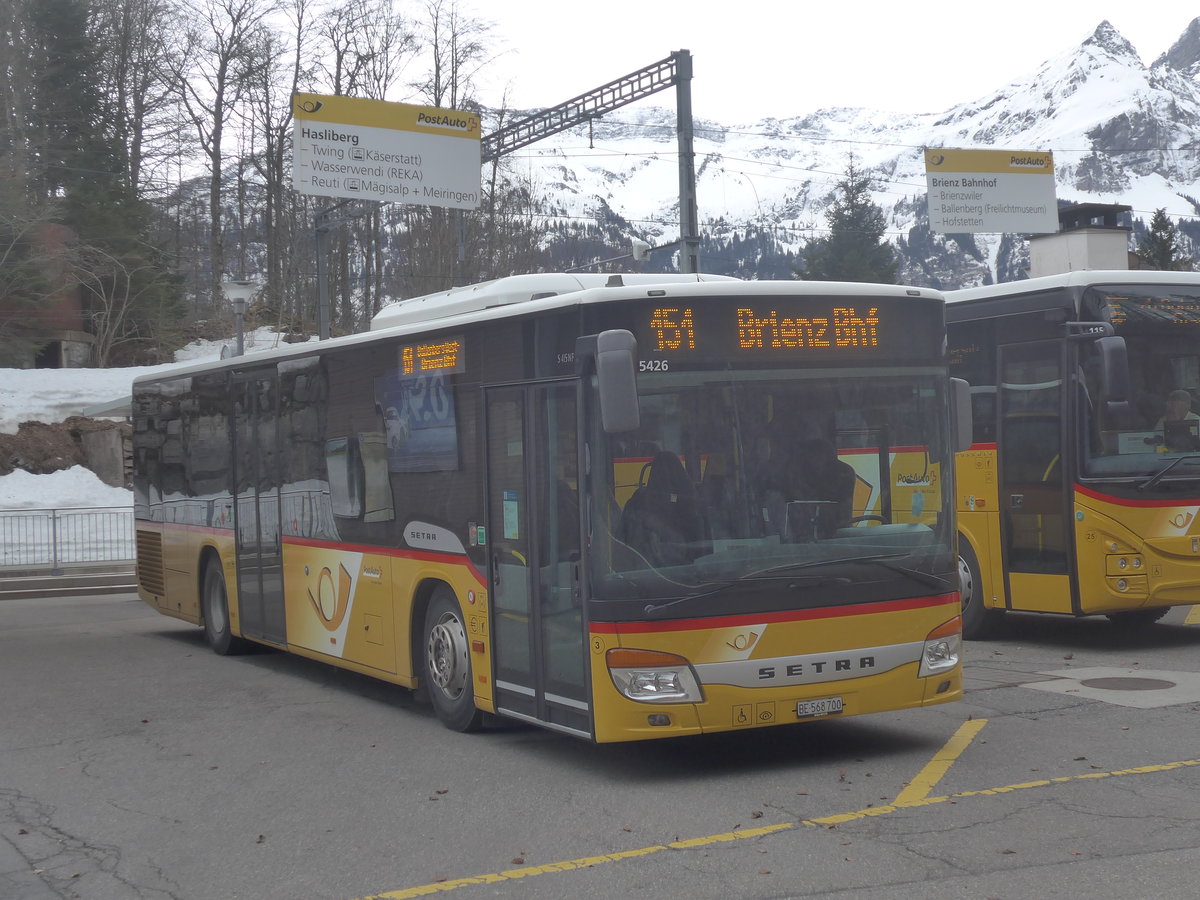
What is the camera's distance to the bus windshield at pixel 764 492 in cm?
762

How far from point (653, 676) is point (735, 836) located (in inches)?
48.5

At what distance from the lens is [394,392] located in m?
10.1

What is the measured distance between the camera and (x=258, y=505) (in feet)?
41.8

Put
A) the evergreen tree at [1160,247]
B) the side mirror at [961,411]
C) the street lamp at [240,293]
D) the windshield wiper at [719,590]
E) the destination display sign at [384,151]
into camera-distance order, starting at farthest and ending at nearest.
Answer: the evergreen tree at [1160,247] → the street lamp at [240,293] → the destination display sign at [384,151] → the side mirror at [961,411] → the windshield wiper at [719,590]

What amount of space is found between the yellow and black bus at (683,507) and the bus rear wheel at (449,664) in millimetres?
18

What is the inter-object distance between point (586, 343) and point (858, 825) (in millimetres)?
2831

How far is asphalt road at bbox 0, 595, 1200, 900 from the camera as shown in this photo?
598 centimetres

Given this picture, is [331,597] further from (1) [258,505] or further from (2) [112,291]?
(2) [112,291]

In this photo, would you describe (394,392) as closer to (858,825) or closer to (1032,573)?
(858,825)

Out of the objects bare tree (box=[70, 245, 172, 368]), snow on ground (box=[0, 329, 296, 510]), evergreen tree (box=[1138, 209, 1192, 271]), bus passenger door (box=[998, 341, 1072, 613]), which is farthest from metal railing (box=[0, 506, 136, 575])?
evergreen tree (box=[1138, 209, 1192, 271])

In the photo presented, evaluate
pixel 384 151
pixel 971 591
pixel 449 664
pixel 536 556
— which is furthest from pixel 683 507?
pixel 384 151

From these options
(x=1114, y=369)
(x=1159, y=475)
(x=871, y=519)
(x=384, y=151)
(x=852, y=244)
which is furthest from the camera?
(x=852, y=244)

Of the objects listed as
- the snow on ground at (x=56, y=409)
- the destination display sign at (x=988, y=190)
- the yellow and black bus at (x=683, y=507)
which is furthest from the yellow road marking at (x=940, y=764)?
the snow on ground at (x=56, y=409)

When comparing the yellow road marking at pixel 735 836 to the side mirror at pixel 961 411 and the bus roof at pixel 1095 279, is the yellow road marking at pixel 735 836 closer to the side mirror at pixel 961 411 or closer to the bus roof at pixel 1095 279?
the side mirror at pixel 961 411
